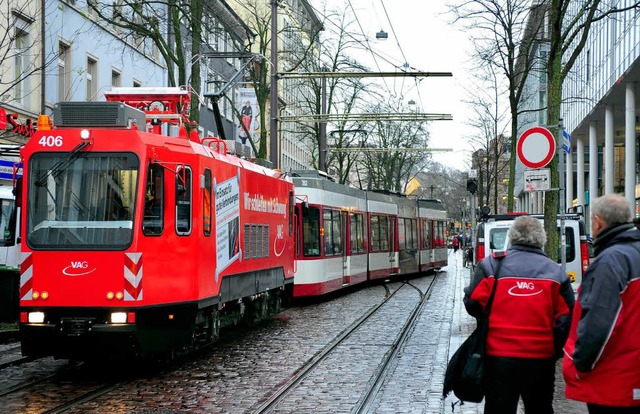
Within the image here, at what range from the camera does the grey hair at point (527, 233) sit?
6262 mm

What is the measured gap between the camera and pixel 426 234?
4075cm

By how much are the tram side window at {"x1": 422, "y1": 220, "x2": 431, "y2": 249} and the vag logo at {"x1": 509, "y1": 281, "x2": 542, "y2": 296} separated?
112ft

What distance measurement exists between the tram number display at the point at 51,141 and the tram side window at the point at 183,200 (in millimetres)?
1421

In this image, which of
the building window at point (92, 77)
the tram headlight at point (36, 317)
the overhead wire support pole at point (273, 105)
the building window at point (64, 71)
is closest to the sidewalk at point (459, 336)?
the tram headlight at point (36, 317)

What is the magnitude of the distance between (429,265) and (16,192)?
3062 cm

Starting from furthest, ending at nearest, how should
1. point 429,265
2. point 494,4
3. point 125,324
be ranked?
1. point 429,265
2. point 494,4
3. point 125,324

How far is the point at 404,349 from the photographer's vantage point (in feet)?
48.6

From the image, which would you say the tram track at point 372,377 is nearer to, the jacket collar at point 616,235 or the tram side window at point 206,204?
the tram side window at point 206,204

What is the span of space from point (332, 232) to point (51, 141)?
1454 cm

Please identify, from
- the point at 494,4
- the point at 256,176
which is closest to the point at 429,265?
the point at 494,4

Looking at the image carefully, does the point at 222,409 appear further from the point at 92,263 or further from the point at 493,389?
the point at 493,389

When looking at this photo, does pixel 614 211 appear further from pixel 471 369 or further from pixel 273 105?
pixel 273 105

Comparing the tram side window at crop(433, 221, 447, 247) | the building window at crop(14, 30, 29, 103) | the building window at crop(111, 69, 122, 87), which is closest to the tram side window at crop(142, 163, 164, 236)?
the building window at crop(14, 30, 29, 103)

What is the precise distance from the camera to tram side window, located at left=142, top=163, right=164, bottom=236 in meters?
11.6
